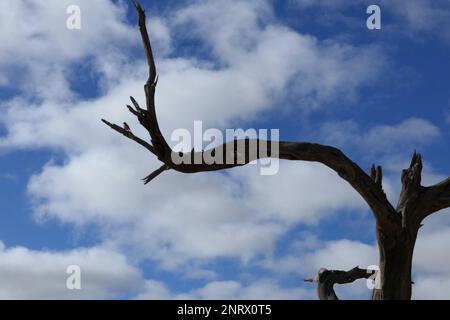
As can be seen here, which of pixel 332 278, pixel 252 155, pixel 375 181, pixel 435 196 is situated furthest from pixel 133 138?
pixel 435 196

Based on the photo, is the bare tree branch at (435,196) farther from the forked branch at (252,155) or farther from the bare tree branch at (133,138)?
the bare tree branch at (133,138)

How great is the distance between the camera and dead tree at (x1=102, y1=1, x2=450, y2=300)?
9.91 m

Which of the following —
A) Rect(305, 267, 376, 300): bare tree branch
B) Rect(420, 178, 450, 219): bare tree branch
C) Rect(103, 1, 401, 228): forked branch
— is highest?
Rect(103, 1, 401, 228): forked branch

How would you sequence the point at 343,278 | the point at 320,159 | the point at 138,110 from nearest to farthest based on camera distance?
the point at 138,110
the point at 320,159
the point at 343,278

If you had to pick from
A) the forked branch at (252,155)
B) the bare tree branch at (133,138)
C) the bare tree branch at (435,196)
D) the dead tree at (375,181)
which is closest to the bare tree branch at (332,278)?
the dead tree at (375,181)

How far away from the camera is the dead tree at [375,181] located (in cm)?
991

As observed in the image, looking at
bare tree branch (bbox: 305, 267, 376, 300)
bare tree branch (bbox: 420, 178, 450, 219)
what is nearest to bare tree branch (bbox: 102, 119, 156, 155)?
bare tree branch (bbox: 305, 267, 376, 300)

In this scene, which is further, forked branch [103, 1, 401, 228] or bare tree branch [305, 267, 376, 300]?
bare tree branch [305, 267, 376, 300]

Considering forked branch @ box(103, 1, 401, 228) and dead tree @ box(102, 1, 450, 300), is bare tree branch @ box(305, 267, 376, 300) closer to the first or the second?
dead tree @ box(102, 1, 450, 300)

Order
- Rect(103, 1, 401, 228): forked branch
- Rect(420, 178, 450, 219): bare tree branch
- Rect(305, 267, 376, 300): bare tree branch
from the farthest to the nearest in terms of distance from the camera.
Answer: Rect(305, 267, 376, 300): bare tree branch
Rect(420, 178, 450, 219): bare tree branch
Rect(103, 1, 401, 228): forked branch

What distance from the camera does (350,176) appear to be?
34.6 ft
